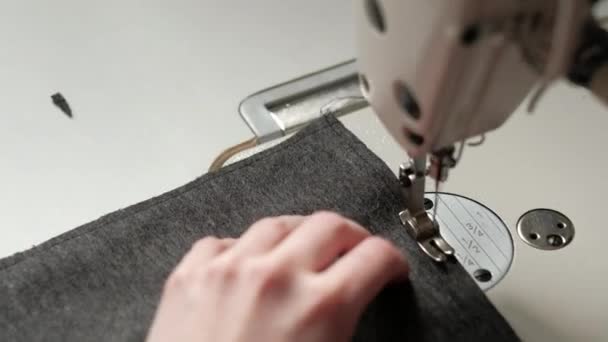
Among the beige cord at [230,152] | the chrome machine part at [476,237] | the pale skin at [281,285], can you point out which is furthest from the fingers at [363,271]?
the beige cord at [230,152]

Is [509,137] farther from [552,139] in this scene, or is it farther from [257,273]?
[257,273]

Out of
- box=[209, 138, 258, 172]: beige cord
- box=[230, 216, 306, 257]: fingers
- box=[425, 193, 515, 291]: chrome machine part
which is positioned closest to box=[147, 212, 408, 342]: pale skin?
box=[230, 216, 306, 257]: fingers

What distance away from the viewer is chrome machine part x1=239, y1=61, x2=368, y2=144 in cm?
75

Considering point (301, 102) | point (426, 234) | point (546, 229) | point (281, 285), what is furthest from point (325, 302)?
point (301, 102)

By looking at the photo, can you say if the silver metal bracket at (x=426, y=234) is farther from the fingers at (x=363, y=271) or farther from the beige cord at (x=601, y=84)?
the beige cord at (x=601, y=84)

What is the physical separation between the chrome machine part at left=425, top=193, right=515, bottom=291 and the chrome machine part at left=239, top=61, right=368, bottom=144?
0.16 meters

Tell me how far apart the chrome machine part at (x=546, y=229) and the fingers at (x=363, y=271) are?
190 mm

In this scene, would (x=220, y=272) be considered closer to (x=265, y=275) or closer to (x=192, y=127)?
(x=265, y=275)

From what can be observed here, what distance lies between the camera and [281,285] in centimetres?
46

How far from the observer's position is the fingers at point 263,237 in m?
0.49

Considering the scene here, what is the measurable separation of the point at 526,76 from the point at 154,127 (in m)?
0.45

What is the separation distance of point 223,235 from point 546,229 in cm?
29

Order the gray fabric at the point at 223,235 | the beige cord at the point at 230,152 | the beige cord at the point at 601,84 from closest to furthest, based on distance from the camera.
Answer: the beige cord at the point at 601,84, the gray fabric at the point at 223,235, the beige cord at the point at 230,152

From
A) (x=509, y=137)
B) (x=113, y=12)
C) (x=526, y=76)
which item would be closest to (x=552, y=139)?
(x=509, y=137)
